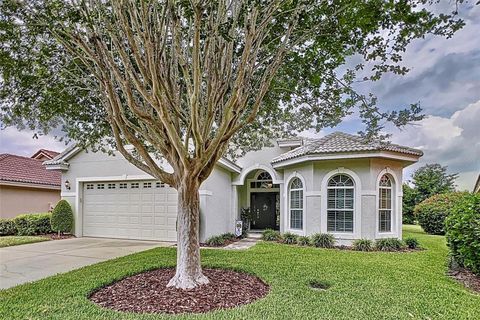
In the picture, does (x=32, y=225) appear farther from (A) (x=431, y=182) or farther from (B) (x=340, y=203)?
(A) (x=431, y=182)

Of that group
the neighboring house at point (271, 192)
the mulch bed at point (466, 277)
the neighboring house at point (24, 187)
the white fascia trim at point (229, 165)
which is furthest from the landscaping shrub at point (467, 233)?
the neighboring house at point (24, 187)

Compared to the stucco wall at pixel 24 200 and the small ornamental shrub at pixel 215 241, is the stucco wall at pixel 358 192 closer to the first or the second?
the small ornamental shrub at pixel 215 241

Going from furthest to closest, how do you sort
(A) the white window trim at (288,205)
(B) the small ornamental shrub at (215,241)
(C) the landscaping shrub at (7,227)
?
(C) the landscaping shrub at (7,227)
(A) the white window trim at (288,205)
(B) the small ornamental shrub at (215,241)

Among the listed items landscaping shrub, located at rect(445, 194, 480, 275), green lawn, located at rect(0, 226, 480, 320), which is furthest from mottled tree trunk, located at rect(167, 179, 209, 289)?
landscaping shrub, located at rect(445, 194, 480, 275)

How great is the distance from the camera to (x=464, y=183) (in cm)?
2717

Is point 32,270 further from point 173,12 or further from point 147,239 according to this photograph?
point 173,12

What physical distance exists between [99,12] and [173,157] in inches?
116

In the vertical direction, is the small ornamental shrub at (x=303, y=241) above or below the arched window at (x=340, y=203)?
below

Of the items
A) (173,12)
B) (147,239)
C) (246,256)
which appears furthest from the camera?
(147,239)

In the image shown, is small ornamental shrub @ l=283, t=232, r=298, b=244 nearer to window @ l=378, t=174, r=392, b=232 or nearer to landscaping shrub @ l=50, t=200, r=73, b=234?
window @ l=378, t=174, r=392, b=232

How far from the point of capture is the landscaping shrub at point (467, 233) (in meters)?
7.04

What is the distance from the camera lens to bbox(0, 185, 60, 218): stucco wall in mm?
16812

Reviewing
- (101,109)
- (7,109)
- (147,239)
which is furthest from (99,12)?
(147,239)

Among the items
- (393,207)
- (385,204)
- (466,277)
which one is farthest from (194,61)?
(393,207)
